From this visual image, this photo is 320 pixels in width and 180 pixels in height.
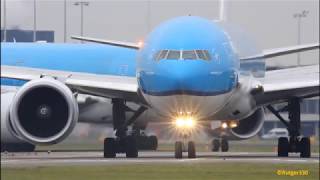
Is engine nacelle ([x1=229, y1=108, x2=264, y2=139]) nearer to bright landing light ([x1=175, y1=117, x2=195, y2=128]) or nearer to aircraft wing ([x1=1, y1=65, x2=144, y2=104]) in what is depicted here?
aircraft wing ([x1=1, y1=65, x2=144, y2=104])

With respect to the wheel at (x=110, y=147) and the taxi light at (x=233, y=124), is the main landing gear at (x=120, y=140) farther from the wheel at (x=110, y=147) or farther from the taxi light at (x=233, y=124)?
the taxi light at (x=233, y=124)

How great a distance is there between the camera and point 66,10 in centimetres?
4094

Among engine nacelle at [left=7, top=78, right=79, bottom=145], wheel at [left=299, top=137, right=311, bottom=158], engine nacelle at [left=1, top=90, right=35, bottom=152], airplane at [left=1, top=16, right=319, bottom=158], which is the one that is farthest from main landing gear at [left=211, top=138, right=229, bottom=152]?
engine nacelle at [left=7, top=78, right=79, bottom=145]

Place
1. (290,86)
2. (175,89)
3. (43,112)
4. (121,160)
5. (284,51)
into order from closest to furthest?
(121,160) → (175,89) → (43,112) → (290,86) → (284,51)

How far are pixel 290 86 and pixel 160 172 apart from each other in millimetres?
12230

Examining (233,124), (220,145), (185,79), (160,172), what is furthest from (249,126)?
(160,172)

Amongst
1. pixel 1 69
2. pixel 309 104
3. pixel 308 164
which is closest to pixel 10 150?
pixel 1 69

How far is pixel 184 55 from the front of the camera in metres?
36.2

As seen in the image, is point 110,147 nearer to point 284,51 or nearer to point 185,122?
point 185,122

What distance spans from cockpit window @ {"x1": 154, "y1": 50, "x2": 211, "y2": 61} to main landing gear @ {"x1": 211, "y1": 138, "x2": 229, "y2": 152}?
49.9 feet

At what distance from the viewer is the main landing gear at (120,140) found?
1563 inches

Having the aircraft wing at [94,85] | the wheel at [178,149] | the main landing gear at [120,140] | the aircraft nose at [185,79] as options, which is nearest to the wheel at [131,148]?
the main landing gear at [120,140]

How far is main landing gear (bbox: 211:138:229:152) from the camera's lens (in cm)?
5176

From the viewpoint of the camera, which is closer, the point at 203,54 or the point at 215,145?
the point at 203,54
